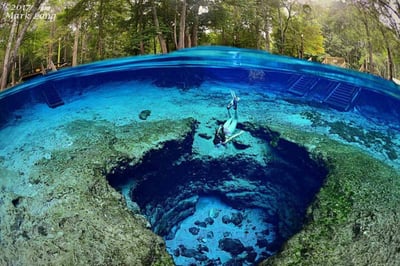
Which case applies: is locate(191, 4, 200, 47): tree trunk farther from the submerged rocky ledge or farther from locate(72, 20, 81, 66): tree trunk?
locate(72, 20, 81, 66): tree trunk

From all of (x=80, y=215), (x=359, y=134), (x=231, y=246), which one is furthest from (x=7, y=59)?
(x=359, y=134)

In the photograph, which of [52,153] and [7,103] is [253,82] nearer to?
[52,153]

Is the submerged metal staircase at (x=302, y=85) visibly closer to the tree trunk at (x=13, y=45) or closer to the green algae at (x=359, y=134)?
the green algae at (x=359, y=134)

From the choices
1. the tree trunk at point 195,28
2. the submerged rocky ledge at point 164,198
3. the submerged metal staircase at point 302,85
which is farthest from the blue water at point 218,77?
the submerged rocky ledge at point 164,198

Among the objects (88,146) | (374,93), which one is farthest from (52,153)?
(374,93)

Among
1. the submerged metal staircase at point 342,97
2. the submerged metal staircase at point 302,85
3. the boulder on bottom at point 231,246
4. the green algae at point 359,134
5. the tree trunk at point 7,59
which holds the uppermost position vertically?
the tree trunk at point 7,59

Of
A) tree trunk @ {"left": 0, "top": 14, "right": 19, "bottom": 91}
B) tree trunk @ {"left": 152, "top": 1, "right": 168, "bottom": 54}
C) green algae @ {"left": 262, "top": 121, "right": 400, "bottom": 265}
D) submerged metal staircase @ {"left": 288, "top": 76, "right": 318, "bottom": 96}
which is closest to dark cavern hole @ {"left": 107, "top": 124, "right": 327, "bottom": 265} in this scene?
green algae @ {"left": 262, "top": 121, "right": 400, "bottom": 265}

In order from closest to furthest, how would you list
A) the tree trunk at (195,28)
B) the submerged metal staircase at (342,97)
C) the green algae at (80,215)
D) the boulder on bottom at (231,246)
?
the green algae at (80,215)
the boulder on bottom at (231,246)
the submerged metal staircase at (342,97)
the tree trunk at (195,28)
